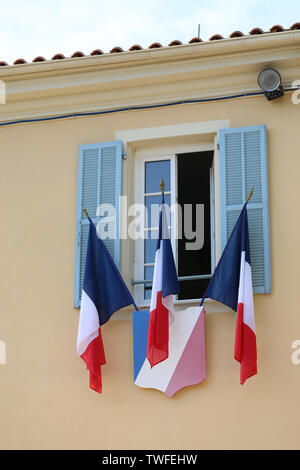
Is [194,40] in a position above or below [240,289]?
above

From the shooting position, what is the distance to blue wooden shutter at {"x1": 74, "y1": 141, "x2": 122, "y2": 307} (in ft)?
29.6

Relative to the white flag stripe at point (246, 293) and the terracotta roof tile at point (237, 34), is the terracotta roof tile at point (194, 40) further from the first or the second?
the white flag stripe at point (246, 293)

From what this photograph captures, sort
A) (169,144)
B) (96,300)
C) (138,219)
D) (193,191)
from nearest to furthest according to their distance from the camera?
(96,300)
(138,219)
(169,144)
(193,191)

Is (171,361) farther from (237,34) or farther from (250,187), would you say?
(237,34)

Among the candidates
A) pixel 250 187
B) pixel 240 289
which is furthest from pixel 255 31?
pixel 240 289

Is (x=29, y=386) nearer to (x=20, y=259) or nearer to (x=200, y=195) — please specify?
(x=20, y=259)

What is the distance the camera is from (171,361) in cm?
836

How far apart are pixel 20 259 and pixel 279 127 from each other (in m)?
2.72

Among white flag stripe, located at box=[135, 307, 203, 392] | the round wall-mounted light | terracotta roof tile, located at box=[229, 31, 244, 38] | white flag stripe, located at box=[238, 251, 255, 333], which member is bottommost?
white flag stripe, located at box=[135, 307, 203, 392]

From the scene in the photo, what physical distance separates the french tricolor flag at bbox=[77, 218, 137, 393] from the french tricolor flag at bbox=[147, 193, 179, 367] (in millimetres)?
319

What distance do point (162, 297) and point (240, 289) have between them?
2.21 feet

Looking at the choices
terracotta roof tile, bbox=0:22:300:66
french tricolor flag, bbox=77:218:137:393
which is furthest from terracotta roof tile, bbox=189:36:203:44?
french tricolor flag, bbox=77:218:137:393

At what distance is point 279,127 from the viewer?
9070 mm

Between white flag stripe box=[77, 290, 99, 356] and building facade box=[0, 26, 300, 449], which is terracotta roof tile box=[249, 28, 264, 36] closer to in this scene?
building facade box=[0, 26, 300, 449]
